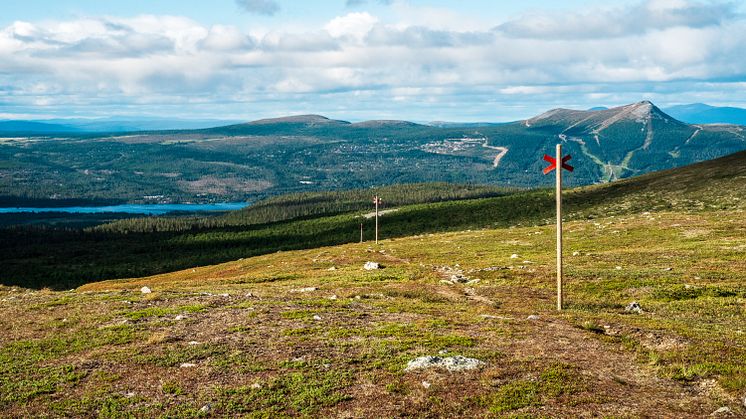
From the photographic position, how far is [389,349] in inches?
1025

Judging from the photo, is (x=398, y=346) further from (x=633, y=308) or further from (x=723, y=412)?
(x=633, y=308)

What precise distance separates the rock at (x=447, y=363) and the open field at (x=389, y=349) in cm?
48

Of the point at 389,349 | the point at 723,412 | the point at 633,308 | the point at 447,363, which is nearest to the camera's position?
the point at 723,412

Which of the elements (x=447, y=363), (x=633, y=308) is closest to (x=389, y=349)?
(x=447, y=363)

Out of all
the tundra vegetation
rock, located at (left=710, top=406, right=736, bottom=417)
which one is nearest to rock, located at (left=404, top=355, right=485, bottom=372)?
the tundra vegetation

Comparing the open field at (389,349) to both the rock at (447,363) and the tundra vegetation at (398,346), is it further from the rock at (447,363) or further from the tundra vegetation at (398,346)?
the rock at (447,363)

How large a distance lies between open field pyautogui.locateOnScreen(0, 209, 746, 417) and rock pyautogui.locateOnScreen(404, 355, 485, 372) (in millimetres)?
483

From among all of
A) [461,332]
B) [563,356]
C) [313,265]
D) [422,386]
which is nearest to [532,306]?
[461,332]

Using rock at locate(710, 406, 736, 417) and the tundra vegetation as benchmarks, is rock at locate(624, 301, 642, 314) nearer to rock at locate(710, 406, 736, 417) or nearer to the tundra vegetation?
the tundra vegetation

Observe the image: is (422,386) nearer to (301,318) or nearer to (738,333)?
(301,318)

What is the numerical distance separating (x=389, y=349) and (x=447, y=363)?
350 cm

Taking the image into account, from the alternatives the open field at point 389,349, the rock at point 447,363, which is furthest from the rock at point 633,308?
the rock at point 447,363

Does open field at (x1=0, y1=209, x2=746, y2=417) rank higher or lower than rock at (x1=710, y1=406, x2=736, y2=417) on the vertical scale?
lower

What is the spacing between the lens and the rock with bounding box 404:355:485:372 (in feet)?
75.9
